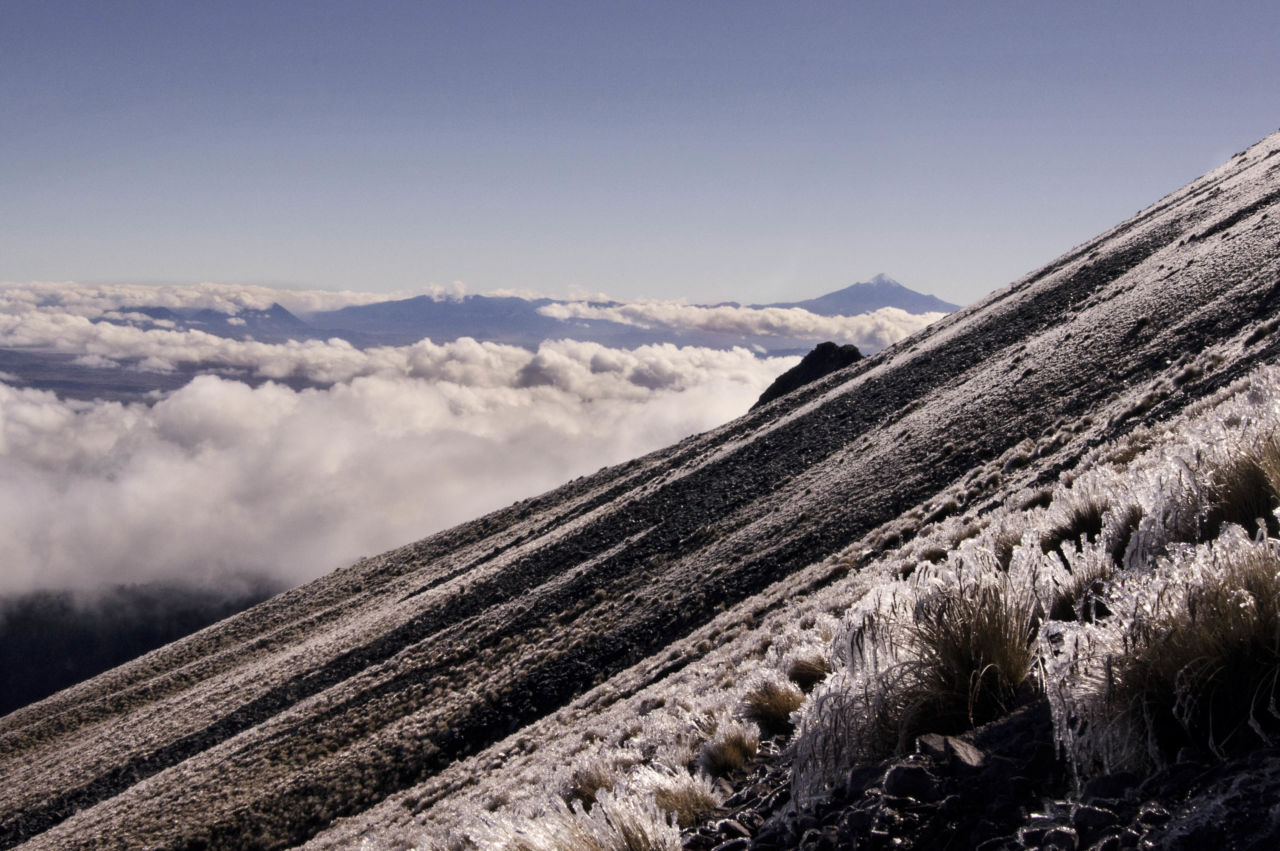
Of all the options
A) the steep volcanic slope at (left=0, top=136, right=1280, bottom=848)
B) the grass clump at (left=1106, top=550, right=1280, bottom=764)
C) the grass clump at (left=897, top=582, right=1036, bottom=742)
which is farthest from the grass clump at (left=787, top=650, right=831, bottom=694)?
the steep volcanic slope at (left=0, top=136, right=1280, bottom=848)

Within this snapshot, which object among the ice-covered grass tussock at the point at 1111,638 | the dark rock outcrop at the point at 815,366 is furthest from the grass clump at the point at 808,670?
the dark rock outcrop at the point at 815,366

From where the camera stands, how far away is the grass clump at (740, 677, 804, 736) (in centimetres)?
486

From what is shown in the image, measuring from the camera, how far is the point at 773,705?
494cm

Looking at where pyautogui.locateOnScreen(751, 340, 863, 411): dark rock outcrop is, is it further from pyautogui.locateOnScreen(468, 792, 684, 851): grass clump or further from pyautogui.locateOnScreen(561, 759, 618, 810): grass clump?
pyautogui.locateOnScreen(468, 792, 684, 851): grass clump

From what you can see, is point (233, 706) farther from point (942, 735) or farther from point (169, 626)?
point (169, 626)

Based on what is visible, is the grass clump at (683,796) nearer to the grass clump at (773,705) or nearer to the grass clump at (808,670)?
the grass clump at (773,705)

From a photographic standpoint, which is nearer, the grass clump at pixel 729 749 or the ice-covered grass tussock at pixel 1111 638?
the ice-covered grass tussock at pixel 1111 638

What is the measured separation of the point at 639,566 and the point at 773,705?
2793cm

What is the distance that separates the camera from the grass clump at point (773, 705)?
4859 millimetres

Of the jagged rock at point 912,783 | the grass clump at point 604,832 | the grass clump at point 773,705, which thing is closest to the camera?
the jagged rock at point 912,783

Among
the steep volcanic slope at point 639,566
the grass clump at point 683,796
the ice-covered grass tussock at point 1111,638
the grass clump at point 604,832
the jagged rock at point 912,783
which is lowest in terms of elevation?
the steep volcanic slope at point 639,566

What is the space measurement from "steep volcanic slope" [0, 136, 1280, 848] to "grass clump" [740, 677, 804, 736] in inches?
513

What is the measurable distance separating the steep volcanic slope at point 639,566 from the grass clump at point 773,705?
42.8 ft

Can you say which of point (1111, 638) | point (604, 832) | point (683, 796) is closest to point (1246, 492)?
point (1111, 638)
